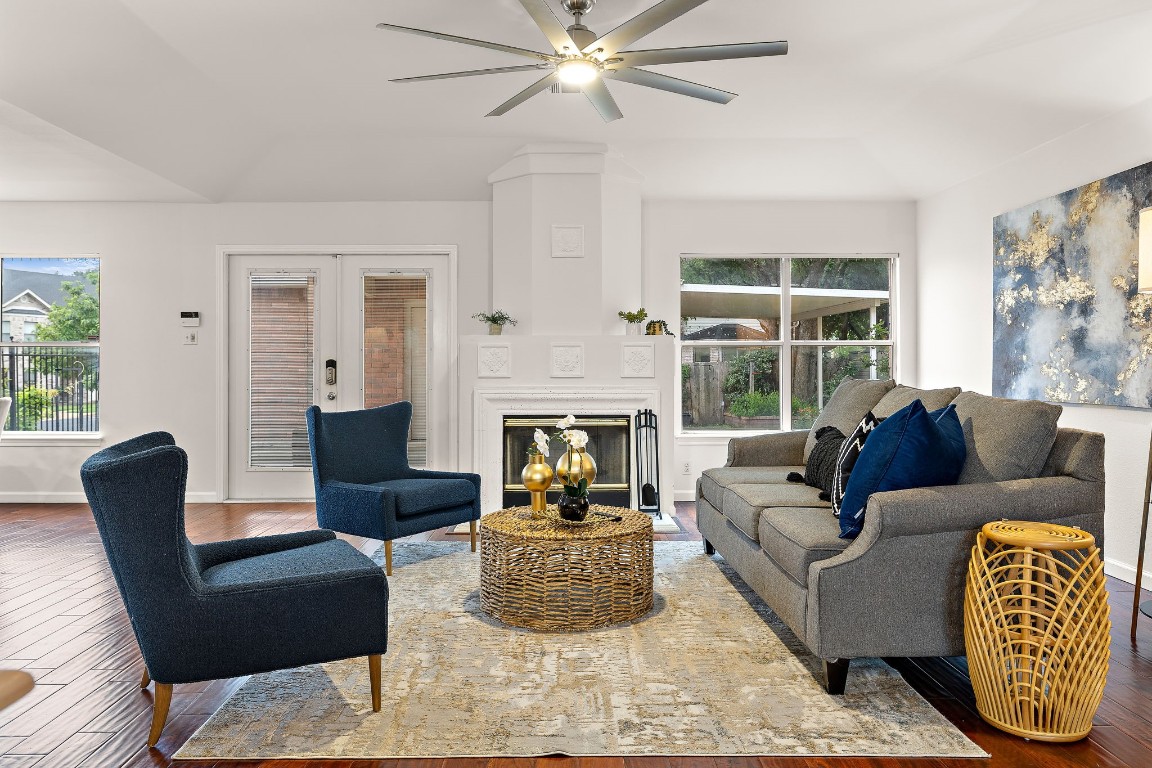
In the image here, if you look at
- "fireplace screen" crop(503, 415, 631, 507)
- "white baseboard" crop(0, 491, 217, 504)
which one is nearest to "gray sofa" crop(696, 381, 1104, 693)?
"fireplace screen" crop(503, 415, 631, 507)

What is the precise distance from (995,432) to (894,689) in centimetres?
96

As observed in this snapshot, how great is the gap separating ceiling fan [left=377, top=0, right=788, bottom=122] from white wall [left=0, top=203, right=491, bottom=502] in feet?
9.26

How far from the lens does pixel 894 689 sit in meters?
2.62

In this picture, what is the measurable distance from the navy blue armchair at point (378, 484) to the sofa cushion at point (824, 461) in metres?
1.89

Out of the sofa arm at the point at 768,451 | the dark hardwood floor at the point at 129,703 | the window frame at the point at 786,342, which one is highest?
the window frame at the point at 786,342

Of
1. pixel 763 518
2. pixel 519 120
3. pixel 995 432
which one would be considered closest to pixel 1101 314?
pixel 995 432

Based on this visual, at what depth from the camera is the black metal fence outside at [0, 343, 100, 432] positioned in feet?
21.1

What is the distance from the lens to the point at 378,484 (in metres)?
4.51

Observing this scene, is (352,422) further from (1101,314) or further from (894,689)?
(1101,314)

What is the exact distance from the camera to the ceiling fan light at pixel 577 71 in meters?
3.25

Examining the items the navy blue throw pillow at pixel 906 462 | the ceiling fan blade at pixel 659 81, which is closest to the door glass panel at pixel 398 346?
the ceiling fan blade at pixel 659 81

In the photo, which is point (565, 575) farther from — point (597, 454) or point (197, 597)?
point (597, 454)

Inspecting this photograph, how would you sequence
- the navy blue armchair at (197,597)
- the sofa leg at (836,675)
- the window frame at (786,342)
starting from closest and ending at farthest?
1. the navy blue armchair at (197,597)
2. the sofa leg at (836,675)
3. the window frame at (786,342)

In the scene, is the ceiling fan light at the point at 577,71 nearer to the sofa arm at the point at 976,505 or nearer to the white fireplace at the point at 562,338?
the sofa arm at the point at 976,505
